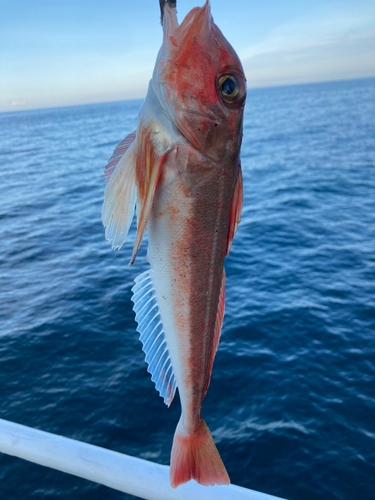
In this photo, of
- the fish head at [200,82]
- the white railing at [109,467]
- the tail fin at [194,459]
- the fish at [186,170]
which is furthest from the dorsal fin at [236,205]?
the white railing at [109,467]

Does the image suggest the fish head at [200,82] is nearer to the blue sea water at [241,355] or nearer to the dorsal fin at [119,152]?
the dorsal fin at [119,152]

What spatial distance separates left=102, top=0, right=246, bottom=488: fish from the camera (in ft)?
6.39

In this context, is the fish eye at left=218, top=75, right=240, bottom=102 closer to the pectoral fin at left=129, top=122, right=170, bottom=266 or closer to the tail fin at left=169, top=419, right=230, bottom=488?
the pectoral fin at left=129, top=122, right=170, bottom=266

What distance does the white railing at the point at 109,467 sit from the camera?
2711 mm

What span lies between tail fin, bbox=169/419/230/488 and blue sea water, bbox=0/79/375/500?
6272mm

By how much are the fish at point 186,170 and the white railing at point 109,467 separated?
1365mm

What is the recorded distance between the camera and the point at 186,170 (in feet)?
6.34

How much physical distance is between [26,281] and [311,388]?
437 inches

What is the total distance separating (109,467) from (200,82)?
8.94 feet

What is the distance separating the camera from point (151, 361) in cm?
233

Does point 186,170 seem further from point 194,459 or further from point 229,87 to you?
point 194,459

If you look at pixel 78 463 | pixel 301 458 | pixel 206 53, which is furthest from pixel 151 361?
pixel 301 458

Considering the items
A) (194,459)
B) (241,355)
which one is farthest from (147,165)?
(241,355)

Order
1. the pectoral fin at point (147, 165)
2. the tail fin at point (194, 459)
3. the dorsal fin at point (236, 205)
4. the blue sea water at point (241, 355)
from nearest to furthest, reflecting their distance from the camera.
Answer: the pectoral fin at point (147, 165) < the dorsal fin at point (236, 205) < the tail fin at point (194, 459) < the blue sea water at point (241, 355)
